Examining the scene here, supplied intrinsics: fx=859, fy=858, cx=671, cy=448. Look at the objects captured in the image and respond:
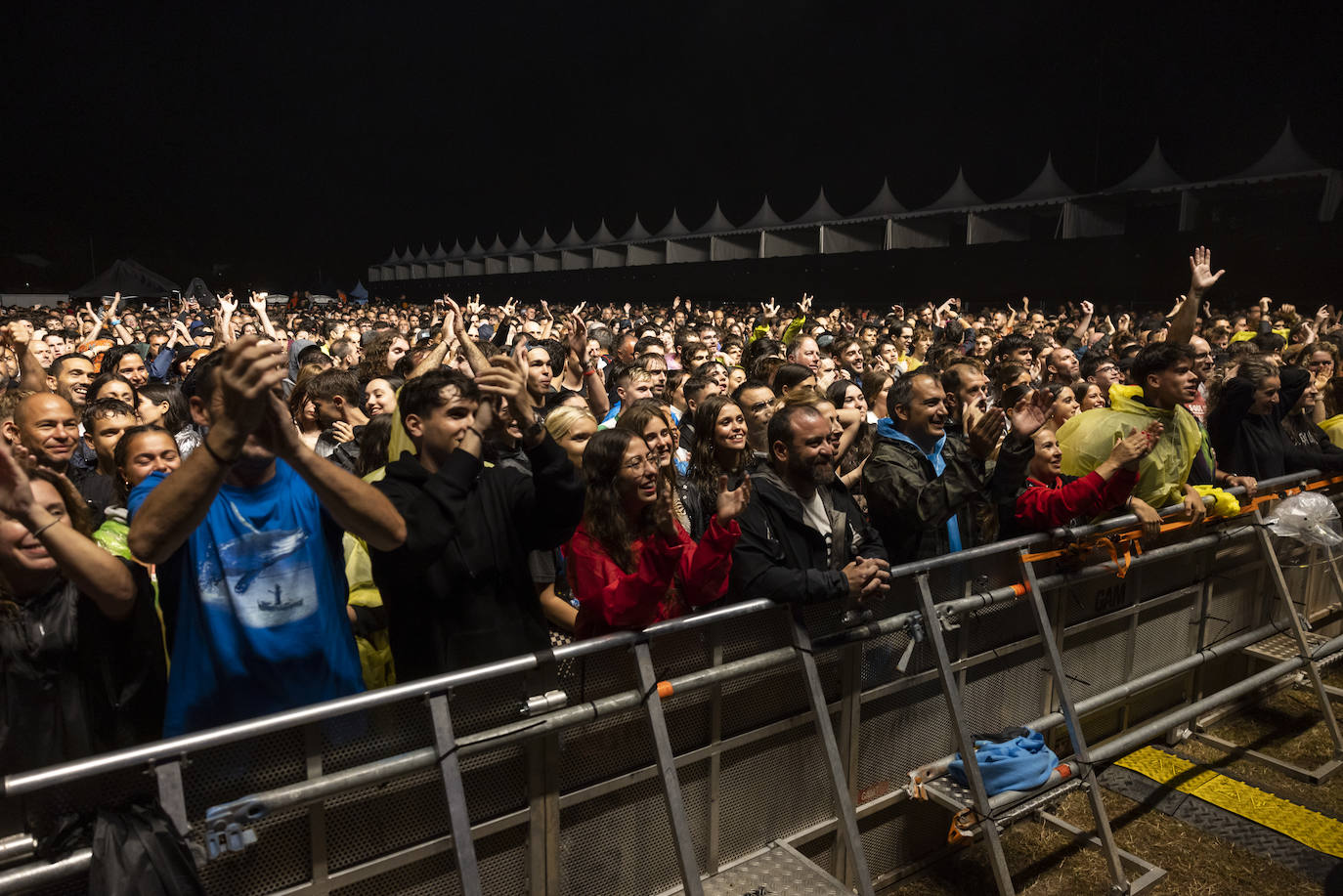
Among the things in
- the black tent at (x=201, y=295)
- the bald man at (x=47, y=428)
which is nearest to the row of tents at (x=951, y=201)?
the black tent at (x=201, y=295)

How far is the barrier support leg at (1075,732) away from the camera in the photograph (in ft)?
11.9

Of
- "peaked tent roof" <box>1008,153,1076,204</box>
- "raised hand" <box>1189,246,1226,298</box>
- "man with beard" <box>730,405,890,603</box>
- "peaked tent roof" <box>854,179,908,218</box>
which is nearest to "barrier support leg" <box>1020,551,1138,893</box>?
"man with beard" <box>730,405,890,603</box>

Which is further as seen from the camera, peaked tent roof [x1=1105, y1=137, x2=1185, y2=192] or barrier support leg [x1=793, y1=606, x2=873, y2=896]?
peaked tent roof [x1=1105, y1=137, x2=1185, y2=192]

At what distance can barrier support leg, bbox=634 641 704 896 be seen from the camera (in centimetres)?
266

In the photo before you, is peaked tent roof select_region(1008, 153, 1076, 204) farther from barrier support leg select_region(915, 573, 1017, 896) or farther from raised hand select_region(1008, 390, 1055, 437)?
barrier support leg select_region(915, 573, 1017, 896)

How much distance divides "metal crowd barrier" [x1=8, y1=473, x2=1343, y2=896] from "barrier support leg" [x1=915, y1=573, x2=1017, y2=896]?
0.4 inches

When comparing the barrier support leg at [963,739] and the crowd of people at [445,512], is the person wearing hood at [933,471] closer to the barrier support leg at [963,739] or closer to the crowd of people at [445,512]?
the crowd of people at [445,512]

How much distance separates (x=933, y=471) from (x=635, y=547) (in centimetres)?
172

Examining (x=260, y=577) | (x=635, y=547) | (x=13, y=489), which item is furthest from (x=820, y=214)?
(x=13, y=489)

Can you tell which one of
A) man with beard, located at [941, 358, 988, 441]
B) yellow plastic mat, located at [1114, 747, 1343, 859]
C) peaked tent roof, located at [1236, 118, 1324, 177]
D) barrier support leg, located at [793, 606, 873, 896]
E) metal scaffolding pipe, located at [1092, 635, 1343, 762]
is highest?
peaked tent roof, located at [1236, 118, 1324, 177]

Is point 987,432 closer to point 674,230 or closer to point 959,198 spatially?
point 959,198

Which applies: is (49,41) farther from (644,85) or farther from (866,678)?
(866,678)

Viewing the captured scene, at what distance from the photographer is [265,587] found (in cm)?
254

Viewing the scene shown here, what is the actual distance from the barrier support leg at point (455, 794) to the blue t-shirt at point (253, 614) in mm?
441
